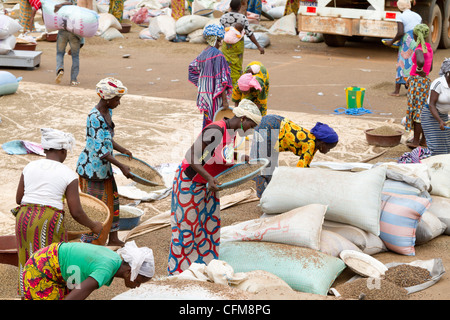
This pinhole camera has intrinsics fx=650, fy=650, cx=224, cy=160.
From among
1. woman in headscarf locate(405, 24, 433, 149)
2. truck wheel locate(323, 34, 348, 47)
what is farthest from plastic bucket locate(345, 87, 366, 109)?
truck wheel locate(323, 34, 348, 47)

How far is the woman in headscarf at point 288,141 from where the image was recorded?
5266 millimetres

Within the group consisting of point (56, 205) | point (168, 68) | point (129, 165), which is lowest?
point (168, 68)

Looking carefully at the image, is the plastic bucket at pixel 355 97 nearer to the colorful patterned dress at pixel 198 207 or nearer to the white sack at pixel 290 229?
the white sack at pixel 290 229

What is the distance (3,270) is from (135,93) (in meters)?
6.22

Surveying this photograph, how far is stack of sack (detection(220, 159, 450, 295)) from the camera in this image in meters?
4.44

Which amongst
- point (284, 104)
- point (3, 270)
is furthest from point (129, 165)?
point (284, 104)

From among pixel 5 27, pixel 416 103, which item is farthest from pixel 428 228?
pixel 5 27

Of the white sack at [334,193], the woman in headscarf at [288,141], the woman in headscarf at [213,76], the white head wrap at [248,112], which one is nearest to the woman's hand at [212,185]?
the white head wrap at [248,112]

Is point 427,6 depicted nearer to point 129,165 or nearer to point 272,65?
point 272,65

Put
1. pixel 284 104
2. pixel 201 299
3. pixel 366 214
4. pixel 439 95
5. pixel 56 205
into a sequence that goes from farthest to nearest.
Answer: pixel 284 104
pixel 439 95
pixel 366 214
pixel 56 205
pixel 201 299

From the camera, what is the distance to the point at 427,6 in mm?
13141

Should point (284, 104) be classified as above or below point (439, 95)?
below

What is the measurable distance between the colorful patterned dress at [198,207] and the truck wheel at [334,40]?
10796mm

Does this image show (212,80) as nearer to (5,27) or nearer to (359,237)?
(359,237)
